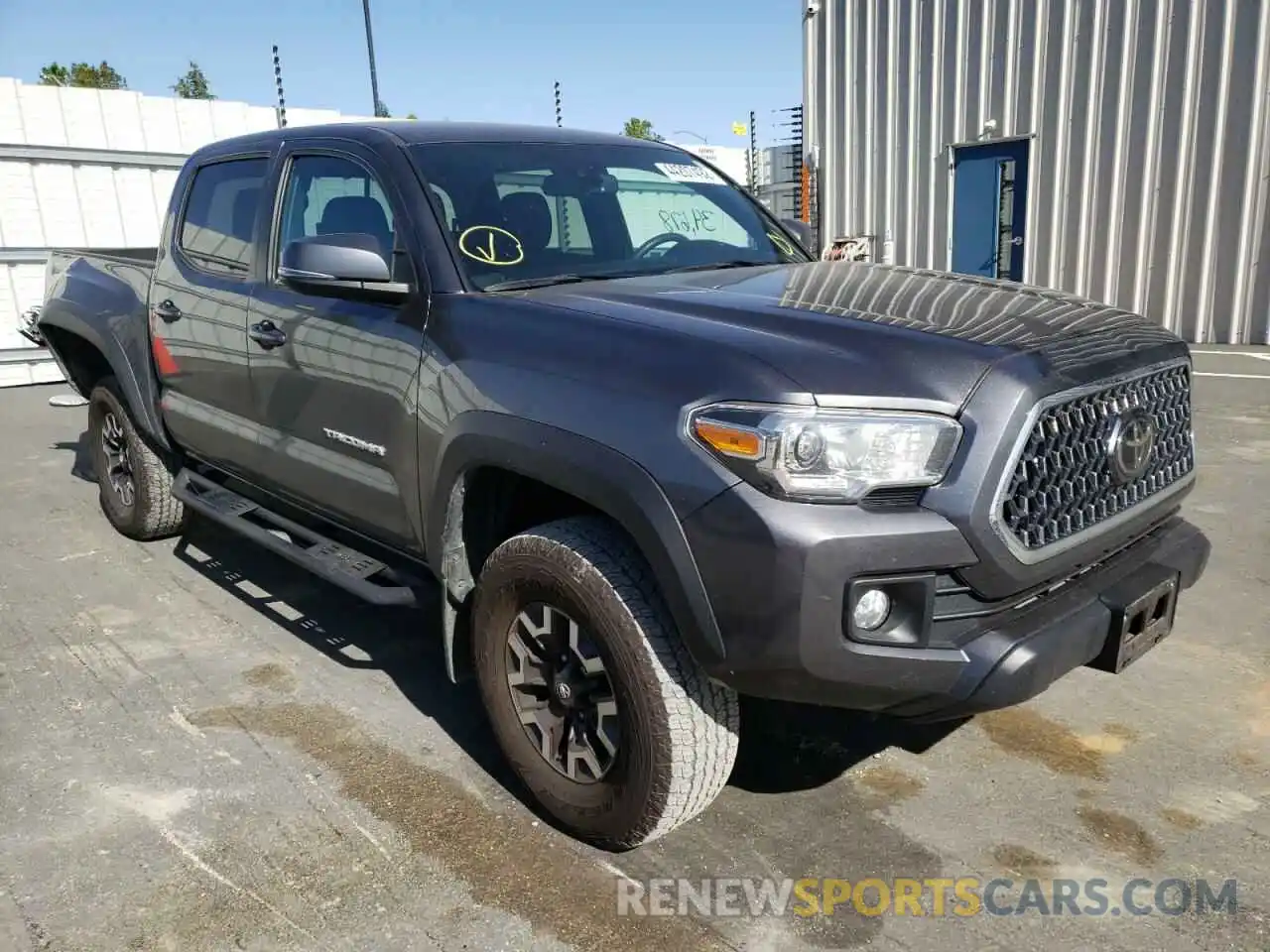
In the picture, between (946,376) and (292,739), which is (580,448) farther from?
(292,739)

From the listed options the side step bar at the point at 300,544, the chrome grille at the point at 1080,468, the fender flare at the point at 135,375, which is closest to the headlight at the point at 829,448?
the chrome grille at the point at 1080,468

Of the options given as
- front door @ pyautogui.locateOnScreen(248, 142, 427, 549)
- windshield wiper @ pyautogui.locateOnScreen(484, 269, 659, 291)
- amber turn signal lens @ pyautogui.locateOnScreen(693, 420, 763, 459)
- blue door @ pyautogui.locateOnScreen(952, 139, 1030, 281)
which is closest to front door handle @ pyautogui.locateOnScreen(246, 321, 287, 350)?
front door @ pyautogui.locateOnScreen(248, 142, 427, 549)

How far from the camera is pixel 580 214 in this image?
333 centimetres

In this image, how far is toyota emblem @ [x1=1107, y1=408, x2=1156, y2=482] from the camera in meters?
2.37

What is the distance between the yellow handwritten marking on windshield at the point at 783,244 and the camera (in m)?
3.73

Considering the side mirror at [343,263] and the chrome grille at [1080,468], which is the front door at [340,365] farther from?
the chrome grille at [1080,468]

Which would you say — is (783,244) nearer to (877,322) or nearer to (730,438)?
(877,322)

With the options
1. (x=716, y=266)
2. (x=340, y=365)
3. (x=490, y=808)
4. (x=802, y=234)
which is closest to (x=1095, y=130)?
(x=802, y=234)

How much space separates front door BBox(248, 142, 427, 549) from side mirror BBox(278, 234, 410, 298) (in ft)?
0.25

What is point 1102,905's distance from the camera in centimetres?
235

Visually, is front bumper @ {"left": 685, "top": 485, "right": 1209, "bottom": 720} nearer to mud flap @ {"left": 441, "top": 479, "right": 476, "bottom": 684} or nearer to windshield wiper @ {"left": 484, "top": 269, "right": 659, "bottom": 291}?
mud flap @ {"left": 441, "top": 479, "right": 476, "bottom": 684}

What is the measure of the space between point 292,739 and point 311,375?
1.18 m

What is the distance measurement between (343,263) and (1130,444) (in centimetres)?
211

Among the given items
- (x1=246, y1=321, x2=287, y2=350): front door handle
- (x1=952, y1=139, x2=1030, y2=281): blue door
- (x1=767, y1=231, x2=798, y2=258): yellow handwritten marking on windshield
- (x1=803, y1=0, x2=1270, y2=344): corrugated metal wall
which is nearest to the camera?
(x1=246, y1=321, x2=287, y2=350): front door handle
